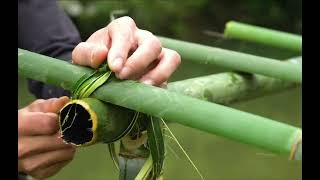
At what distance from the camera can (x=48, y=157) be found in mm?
715

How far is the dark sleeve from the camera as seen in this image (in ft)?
3.79

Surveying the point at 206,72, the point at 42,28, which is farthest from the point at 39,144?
the point at 206,72

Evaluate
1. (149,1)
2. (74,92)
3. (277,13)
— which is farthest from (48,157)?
(277,13)

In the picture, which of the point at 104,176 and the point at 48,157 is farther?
the point at 104,176

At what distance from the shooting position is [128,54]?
667mm

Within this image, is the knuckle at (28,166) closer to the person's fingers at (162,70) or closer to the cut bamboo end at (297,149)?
the person's fingers at (162,70)

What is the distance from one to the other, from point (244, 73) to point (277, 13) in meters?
3.28

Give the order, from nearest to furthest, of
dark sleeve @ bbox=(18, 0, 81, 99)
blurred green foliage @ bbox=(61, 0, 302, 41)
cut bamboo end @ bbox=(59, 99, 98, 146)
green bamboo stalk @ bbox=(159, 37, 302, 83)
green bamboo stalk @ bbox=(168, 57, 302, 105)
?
cut bamboo end @ bbox=(59, 99, 98, 146) → green bamboo stalk @ bbox=(168, 57, 302, 105) → green bamboo stalk @ bbox=(159, 37, 302, 83) → dark sleeve @ bbox=(18, 0, 81, 99) → blurred green foliage @ bbox=(61, 0, 302, 41)

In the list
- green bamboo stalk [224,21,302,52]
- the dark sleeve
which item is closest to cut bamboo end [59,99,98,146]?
the dark sleeve

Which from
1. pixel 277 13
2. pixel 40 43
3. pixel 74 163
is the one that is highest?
pixel 40 43

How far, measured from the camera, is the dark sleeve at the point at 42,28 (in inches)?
45.5

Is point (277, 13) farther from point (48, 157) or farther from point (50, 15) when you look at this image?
point (48, 157)

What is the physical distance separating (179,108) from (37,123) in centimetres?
19

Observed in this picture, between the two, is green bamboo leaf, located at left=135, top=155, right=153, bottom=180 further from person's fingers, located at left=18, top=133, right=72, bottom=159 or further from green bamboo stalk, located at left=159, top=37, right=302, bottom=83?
green bamboo stalk, located at left=159, top=37, right=302, bottom=83
